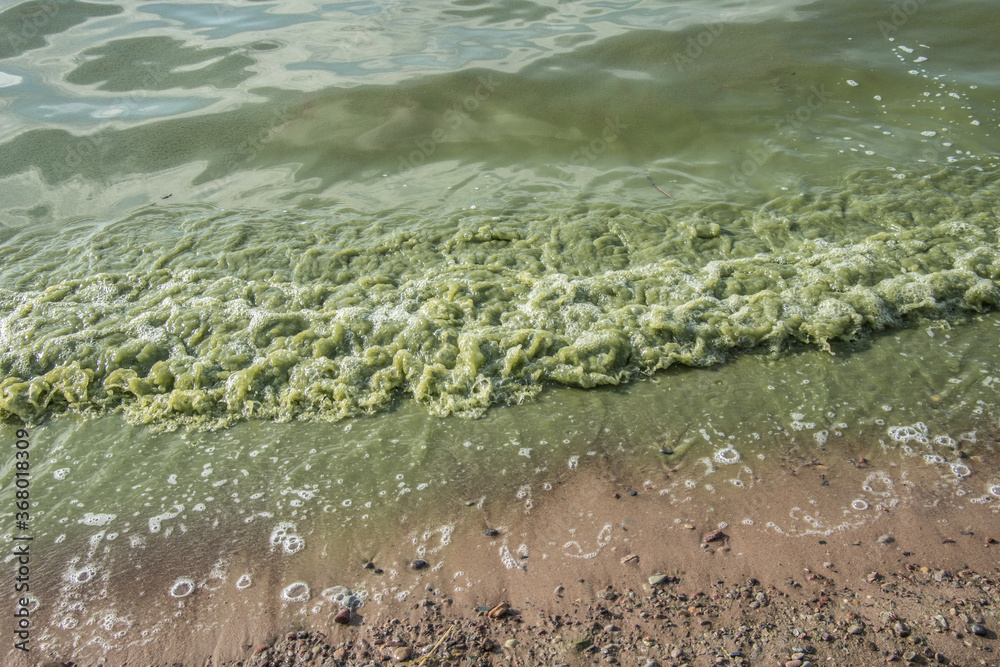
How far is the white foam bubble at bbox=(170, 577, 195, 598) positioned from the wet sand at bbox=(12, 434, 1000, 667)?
0.02 m

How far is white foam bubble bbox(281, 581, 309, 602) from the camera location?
10.6 feet

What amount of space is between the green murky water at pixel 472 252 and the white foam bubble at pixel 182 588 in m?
0.37

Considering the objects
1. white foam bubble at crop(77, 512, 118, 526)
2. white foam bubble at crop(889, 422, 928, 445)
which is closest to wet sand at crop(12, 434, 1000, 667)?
white foam bubble at crop(889, 422, 928, 445)

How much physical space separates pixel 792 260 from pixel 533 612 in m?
3.82

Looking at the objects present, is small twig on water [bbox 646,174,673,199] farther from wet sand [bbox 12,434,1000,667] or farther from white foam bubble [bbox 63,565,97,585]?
white foam bubble [bbox 63,565,97,585]

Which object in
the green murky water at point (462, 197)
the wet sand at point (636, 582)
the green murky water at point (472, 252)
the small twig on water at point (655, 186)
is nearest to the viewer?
the wet sand at point (636, 582)

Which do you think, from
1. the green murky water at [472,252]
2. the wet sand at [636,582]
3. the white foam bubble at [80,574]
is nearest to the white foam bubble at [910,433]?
the green murky water at [472,252]

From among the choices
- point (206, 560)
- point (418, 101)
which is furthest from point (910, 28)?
point (206, 560)

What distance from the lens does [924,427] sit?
3.91 meters

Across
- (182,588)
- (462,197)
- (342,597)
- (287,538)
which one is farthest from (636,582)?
(462,197)

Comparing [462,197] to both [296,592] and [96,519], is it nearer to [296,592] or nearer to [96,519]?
[96,519]

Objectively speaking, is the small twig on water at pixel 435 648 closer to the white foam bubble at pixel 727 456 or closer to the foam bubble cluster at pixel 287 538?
the foam bubble cluster at pixel 287 538

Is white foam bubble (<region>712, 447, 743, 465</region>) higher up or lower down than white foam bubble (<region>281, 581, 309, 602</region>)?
lower down

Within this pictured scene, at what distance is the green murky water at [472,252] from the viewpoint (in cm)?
405
